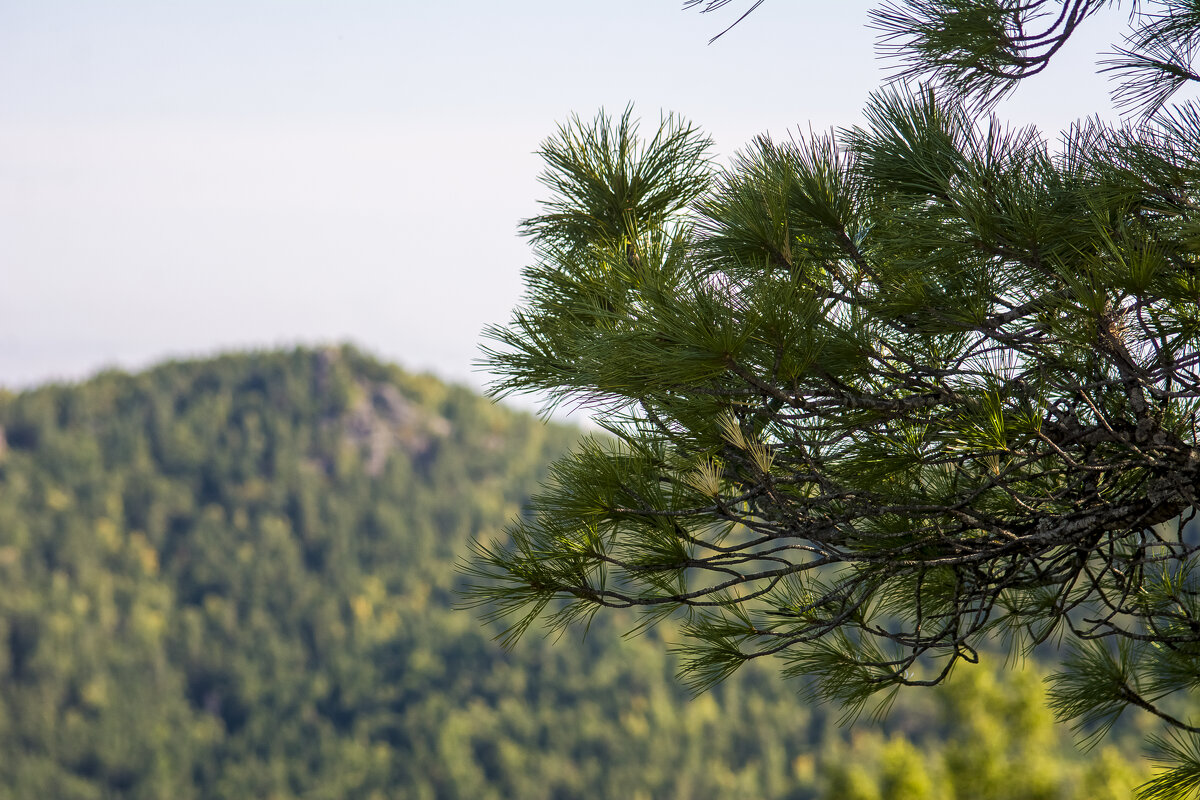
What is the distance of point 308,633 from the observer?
55.2 meters

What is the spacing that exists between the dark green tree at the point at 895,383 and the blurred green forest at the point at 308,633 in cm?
3172

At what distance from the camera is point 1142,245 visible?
1.39 meters

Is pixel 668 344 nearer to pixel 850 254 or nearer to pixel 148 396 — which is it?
pixel 850 254

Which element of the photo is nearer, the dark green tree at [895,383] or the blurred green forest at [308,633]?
the dark green tree at [895,383]

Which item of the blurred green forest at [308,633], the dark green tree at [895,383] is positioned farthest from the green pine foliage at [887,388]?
the blurred green forest at [308,633]

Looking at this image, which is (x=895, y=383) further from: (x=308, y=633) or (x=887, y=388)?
(x=308, y=633)

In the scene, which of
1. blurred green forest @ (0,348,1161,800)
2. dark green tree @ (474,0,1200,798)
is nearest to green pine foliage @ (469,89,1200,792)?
dark green tree @ (474,0,1200,798)

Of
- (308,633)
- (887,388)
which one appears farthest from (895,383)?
(308,633)

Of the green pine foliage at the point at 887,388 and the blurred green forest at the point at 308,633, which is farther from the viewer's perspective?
the blurred green forest at the point at 308,633

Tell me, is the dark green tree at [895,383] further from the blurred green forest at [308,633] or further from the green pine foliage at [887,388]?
the blurred green forest at [308,633]

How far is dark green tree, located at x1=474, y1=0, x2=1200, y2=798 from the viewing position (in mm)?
1432

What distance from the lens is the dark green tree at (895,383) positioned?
4.70ft

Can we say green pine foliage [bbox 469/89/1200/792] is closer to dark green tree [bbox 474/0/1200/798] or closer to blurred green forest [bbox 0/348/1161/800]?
dark green tree [bbox 474/0/1200/798]

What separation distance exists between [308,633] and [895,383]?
5700 cm
